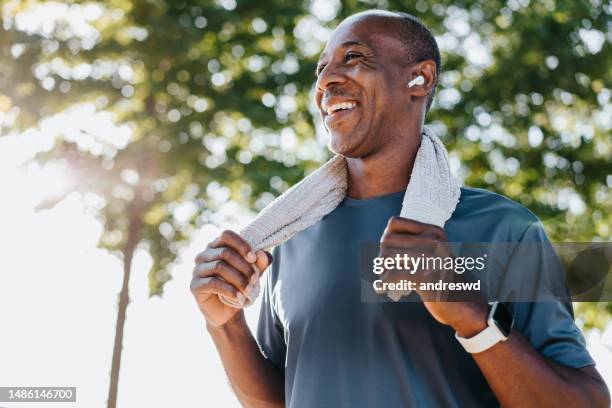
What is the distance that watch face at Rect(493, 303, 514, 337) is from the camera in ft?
5.39

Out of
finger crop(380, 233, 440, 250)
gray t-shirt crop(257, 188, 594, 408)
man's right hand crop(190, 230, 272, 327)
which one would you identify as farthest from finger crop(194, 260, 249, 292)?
finger crop(380, 233, 440, 250)

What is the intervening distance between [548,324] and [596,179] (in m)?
8.78

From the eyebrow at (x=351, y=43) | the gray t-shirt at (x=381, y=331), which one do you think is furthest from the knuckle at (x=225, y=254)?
the eyebrow at (x=351, y=43)

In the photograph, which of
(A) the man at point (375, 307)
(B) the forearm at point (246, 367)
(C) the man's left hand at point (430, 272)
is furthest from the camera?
(B) the forearm at point (246, 367)

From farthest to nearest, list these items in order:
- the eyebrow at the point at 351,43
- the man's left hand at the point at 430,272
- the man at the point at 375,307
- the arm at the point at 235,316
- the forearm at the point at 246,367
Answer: the eyebrow at the point at 351,43, the forearm at the point at 246,367, the arm at the point at 235,316, the man at the point at 375,307, the man's left hand at the point at 430,272

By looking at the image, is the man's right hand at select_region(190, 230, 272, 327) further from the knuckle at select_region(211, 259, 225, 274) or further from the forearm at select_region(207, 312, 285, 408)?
the forearm at select_region(207, 312, 285, 408)

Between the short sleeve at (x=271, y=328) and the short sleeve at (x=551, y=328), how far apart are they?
727mm

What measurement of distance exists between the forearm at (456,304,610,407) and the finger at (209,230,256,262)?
22.4 inches

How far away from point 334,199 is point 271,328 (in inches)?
16.2

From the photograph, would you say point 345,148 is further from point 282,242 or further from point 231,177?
point 231,177

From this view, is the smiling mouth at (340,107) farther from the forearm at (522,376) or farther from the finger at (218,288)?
the forearm at (522,376)

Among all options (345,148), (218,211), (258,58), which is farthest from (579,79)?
(345,148)

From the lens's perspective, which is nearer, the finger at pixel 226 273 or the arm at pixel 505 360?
the arm at pixel 505 360

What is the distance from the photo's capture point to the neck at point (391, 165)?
2.26m
